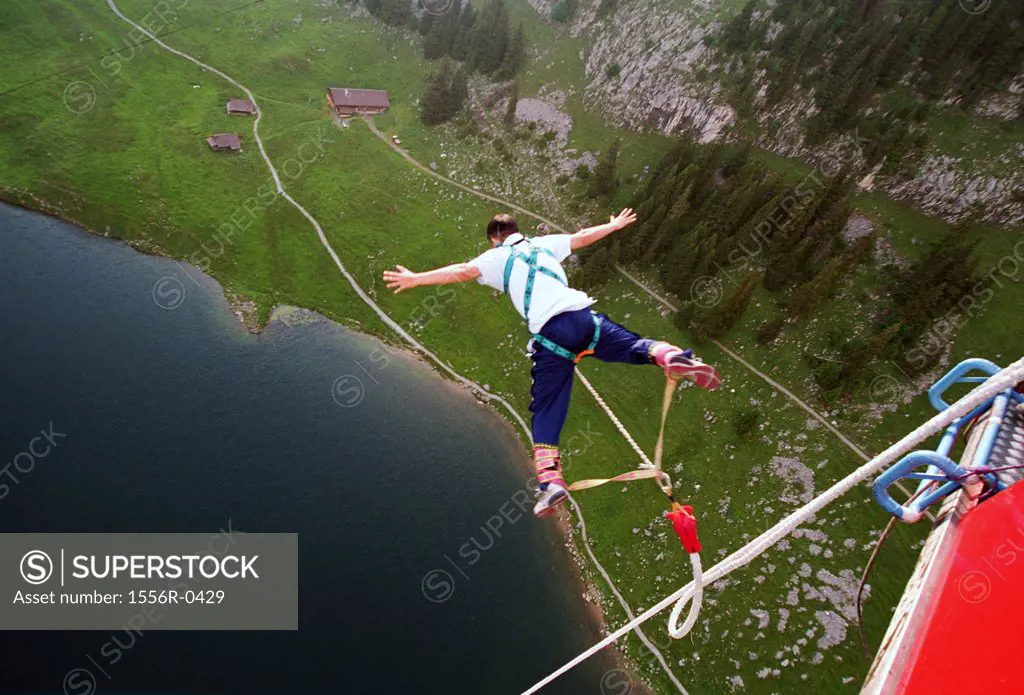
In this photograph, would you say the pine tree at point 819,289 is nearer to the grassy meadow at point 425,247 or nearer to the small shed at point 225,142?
the grassy meadow at point 425,247

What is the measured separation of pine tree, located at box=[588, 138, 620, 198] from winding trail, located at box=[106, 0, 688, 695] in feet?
16.3

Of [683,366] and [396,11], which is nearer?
[683,366]

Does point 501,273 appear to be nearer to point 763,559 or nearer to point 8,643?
point 763,559

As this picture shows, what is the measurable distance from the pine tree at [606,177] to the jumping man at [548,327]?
3923cm

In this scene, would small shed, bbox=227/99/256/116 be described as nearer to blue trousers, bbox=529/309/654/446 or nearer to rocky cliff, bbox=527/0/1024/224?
rocky cliff, bbox=527/0/1024/224

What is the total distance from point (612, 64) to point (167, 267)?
4832cm

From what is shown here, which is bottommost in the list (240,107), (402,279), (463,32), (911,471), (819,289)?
(240,107)

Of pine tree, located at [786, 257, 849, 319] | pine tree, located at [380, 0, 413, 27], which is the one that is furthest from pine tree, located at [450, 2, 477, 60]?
pine tree, located at [786, 257, 849, 319]

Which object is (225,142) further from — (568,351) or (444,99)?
(568,351)

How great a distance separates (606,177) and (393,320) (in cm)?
2329

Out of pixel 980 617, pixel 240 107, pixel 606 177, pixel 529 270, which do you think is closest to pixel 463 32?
pixel 240 107

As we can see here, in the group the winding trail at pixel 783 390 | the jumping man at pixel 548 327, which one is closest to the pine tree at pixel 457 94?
the winding trail at pixel 783 390

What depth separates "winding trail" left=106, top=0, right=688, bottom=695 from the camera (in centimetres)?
2664

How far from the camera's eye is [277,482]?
2798cm
